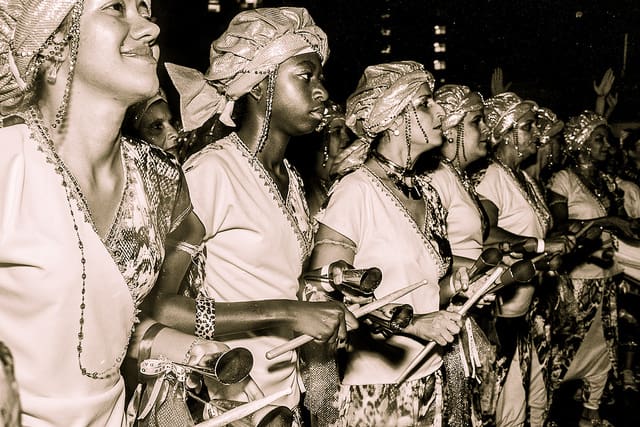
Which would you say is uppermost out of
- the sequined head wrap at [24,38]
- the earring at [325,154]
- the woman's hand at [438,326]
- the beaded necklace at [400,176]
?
the sequined head wrap at [24,38]

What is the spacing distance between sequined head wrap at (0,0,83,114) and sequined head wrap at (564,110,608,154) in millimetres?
5901

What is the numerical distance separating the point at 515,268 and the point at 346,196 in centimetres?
73

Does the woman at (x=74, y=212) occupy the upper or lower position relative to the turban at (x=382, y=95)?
upper

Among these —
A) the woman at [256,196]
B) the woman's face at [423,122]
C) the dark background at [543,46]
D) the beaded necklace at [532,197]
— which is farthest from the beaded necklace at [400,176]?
the dark background at [543,46]

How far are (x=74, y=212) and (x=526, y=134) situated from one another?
13.9ft

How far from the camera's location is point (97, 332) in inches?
62.7

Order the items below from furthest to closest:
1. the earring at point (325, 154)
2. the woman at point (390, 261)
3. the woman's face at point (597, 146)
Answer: the woman's face at point (597, 146) < the earring at point (325, 154) < the woman at point (390, 261)

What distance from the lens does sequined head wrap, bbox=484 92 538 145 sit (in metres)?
5.32

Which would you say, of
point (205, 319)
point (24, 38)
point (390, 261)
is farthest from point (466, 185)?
point (24, 38)

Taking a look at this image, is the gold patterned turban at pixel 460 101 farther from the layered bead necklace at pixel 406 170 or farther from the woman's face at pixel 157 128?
the woman's face at pixel 157 128

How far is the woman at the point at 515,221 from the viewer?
4426 millimetres

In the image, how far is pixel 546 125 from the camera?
599cm

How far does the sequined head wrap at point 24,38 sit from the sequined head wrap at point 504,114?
4065 mm

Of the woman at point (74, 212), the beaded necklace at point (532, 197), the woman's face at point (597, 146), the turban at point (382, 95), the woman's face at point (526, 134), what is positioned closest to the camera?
the woman at point (74, 212)
